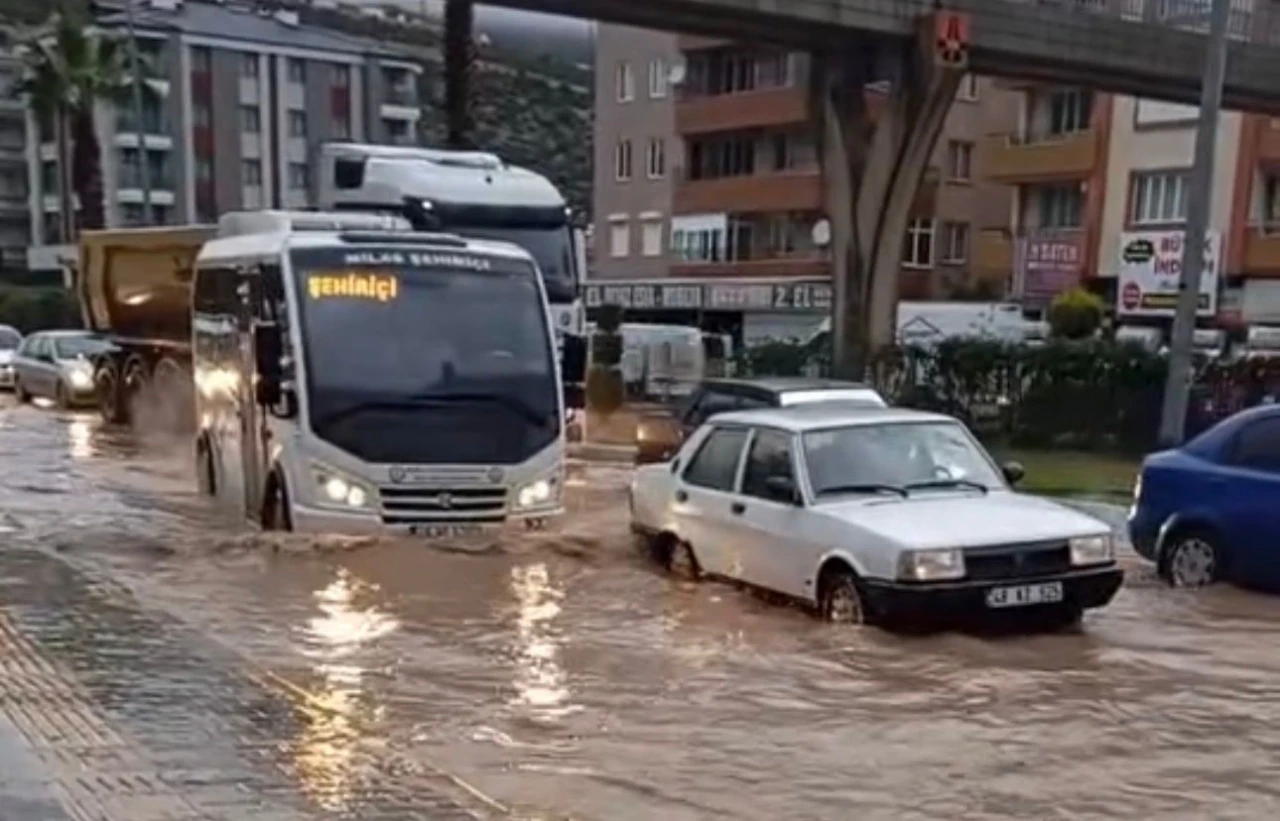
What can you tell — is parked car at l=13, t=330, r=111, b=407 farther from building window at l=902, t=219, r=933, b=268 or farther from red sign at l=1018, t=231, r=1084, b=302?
building window at l=902, t=219, r=933, b=268

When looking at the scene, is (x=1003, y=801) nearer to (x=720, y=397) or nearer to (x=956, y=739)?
(x=956, y=739)

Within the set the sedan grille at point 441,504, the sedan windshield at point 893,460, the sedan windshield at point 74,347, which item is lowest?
the sedan windshield at point 74,347

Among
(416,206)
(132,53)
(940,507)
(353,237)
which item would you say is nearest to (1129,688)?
(940,507)

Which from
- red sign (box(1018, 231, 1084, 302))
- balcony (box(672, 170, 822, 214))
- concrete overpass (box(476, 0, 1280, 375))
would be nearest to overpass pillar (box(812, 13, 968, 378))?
concrete overpass (box(476, 0, 1280, 375))

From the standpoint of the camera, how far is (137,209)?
Result: 267 feet

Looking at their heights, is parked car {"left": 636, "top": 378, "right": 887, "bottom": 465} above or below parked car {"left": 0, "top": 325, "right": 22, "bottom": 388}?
above

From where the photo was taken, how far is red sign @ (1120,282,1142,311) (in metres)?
23.0

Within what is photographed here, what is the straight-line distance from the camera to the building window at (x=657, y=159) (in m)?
64.2

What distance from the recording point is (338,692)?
8.89m

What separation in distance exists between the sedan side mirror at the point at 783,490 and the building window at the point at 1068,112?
133 ft

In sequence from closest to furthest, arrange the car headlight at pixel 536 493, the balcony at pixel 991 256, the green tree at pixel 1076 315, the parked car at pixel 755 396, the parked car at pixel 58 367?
the car headlight at pixel 536 493 → the parked car at pixel 755 396 → the parked car at pixel 58 367 → the green tree at pixel 1076 315 → the balcony at pixel 991 256

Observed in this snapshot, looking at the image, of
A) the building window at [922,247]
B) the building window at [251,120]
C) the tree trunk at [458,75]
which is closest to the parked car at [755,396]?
the tree trunk at [458,75]

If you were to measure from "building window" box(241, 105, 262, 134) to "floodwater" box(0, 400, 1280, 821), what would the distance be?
73.3 meters

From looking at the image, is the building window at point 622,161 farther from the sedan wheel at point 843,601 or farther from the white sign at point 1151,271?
the sedan wheel at point 843,601
